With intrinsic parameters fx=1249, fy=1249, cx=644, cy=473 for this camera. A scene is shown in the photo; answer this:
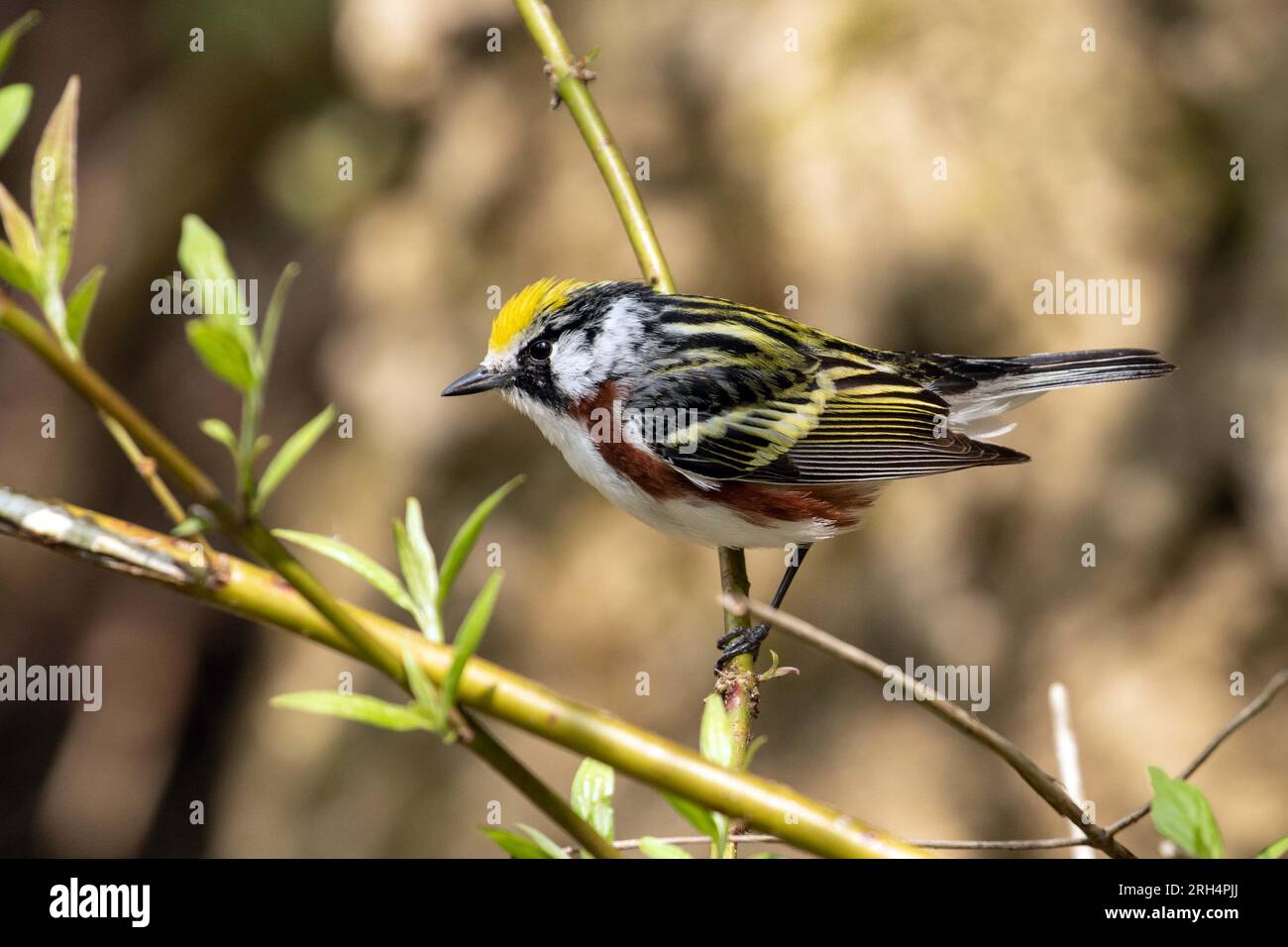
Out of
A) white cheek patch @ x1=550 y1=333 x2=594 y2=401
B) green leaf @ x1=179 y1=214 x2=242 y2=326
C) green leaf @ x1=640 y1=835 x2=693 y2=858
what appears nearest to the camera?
green leaf @ x1=179 y1=214 x2=242 y2=326

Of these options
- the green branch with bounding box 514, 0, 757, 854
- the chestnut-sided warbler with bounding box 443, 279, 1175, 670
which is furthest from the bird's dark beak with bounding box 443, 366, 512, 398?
the green branch with bounding box 514, 0, 757, 854

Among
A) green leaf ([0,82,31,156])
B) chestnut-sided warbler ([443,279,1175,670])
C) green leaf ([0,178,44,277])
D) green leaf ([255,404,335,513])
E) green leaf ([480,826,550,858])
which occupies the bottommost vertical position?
green leaf ([480,826,550,858])

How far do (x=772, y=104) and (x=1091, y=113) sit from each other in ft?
4.33

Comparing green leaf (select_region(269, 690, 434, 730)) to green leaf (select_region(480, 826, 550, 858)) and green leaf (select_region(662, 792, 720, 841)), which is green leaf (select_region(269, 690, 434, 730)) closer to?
green leaf (select_region(480, 826, 550, 858))

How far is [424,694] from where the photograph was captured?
101cm

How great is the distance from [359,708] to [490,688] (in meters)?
0.11

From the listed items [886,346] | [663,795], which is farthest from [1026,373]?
[663,795]

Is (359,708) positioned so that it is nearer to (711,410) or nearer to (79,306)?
(79,306)

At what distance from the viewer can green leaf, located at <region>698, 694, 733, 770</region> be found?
4.33 feet

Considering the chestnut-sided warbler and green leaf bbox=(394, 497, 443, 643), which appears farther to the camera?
the chestnut-sided warbler

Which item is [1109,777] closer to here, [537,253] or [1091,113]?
[1091,113]

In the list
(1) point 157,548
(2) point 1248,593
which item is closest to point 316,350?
(2) point 1248,593

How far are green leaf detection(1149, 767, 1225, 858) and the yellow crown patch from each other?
2.27 m

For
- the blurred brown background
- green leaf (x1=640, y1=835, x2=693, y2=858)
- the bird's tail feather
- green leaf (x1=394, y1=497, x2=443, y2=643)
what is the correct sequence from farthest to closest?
the blurred brown background → the bird's tail feather → green leaf (x1=640, y1=835, x2=693, y2=858) → green leaf (x1=394, y1=497, x2=443, y2=643)
